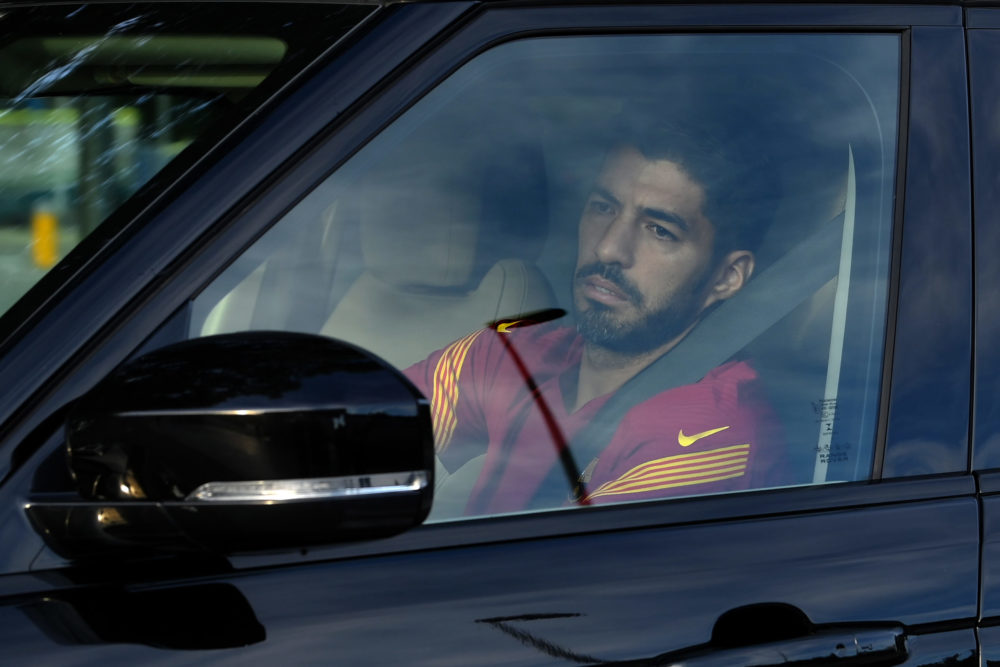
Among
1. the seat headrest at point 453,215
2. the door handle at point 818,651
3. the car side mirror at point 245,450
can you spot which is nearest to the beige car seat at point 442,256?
the seat headrest at point 453,215

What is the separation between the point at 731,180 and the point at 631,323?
24cm

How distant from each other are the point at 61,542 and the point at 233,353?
27 cm

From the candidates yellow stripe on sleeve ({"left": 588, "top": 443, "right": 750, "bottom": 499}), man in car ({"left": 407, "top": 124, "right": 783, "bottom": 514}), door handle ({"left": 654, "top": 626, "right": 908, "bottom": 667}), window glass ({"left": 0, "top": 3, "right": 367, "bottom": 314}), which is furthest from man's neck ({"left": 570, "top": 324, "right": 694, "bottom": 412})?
window glass ({"left": 0, "top": 3, "right": 367, "bottom": 314})

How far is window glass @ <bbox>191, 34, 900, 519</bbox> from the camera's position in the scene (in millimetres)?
1583

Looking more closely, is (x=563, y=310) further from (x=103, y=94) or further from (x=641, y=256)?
(x=103, y=94)

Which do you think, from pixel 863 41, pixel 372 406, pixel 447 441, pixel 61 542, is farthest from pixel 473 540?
pixel 863 41

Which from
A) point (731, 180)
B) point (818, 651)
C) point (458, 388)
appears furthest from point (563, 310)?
point (818, 651)

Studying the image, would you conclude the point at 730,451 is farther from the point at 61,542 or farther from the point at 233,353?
the point at 61,542

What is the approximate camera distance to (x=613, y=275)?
1.74 metres

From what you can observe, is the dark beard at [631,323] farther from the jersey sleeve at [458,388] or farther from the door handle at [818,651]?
the door handle at [818,651]

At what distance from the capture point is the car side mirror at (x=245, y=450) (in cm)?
122

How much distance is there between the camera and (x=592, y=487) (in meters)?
1.60

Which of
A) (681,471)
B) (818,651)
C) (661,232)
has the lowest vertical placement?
(818,651)

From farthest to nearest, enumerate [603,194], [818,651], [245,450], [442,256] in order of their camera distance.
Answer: [603,194]
[442,256]
[818,651]
[245,450]
